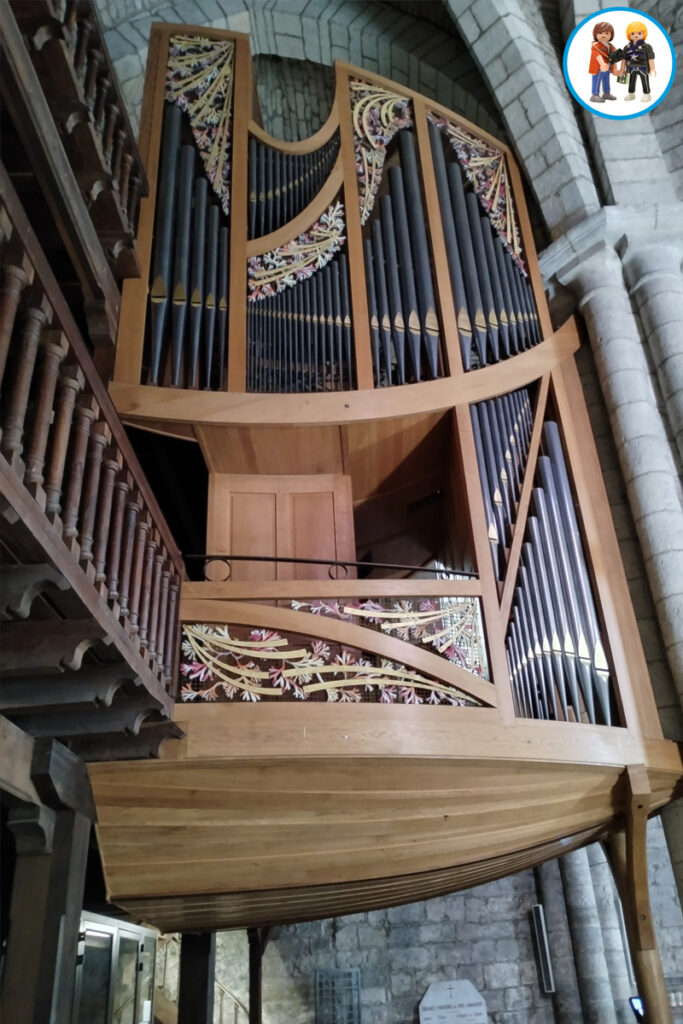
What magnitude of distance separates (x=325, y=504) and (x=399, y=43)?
615 centimetres

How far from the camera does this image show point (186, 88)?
638cm

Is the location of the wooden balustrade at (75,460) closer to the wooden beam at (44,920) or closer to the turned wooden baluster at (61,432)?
the turned wooden baluster at (61,432)

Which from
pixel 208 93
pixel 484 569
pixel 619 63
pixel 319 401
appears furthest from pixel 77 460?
pixel 619 63

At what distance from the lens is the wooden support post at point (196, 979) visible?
5.95 meters

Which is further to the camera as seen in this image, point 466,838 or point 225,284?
point 225,284

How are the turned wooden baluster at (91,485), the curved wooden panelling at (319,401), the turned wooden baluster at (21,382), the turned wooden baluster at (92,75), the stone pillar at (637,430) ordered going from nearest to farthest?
1. the turned wooden baluster at (21,382)
2. the turned wooden baluster at (91,485)
3. the turned wooden baluster at (92,75)
4. the curved wooden panelling at (319,401)
5. the stone pillar at (637,430)

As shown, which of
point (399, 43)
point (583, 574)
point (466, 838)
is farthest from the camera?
point (399, 43)

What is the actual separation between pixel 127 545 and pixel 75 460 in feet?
1.94

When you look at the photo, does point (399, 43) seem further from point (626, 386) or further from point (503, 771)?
point (503, 771)

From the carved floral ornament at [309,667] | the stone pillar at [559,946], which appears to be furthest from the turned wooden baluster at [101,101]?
the stone pillar at [559,946]

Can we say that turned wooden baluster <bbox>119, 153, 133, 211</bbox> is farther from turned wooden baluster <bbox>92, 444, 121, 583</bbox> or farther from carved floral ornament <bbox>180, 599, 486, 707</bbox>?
carved floral ornament <bbox>180, 599, 486, 707</bbox>

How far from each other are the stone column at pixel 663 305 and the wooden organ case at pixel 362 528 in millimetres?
621

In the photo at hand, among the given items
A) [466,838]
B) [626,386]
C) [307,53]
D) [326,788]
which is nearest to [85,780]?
[326,788]

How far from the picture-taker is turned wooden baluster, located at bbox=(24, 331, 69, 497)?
2494 millimetres
